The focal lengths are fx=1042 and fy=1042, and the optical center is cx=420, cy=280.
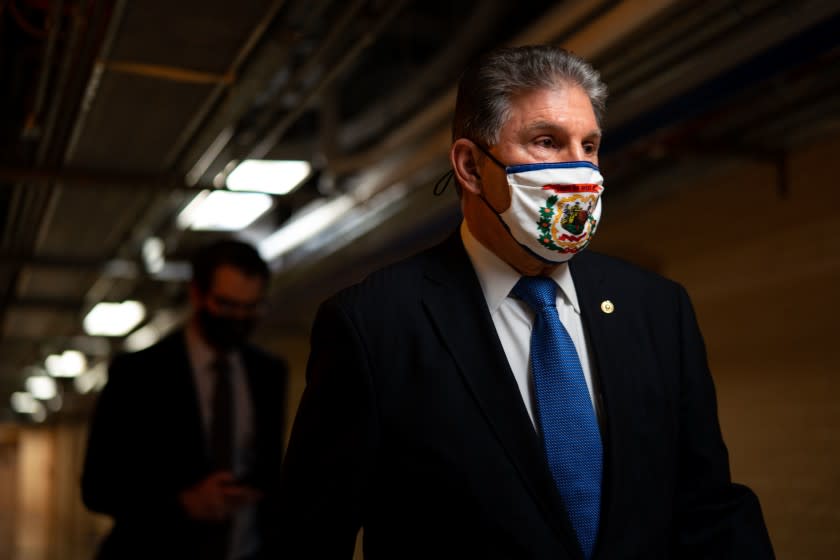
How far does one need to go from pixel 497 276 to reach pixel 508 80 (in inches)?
11.7

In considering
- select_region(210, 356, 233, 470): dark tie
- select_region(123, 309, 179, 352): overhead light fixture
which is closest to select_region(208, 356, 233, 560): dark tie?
select_region(210, 356, 233, 470): dark tie

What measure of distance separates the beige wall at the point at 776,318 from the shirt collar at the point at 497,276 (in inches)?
66.5

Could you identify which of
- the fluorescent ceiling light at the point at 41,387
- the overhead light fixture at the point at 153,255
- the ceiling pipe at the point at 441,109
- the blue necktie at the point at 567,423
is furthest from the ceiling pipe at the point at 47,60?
the fluorescent ceiling light at the point at 41,387

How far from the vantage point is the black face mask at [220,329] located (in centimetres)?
319

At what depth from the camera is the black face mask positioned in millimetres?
3193

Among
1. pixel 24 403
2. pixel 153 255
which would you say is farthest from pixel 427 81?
pixel 24 403

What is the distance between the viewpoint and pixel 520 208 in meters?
1.57

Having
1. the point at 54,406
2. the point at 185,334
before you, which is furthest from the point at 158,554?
the point at 54,406

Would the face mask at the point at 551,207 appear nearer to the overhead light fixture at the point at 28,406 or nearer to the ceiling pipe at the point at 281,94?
the ceiling pipe at the point at 281,94

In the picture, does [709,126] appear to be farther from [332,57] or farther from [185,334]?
[185,334]

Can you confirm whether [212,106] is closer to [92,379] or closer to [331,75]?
[331,75]

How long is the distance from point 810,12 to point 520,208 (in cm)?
139

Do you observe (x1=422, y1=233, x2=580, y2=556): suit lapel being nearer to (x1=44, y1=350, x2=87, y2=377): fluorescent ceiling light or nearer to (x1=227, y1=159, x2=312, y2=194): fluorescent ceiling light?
(x1=227, y1=159, x2=312, y2=194): fluorescent ceiling light

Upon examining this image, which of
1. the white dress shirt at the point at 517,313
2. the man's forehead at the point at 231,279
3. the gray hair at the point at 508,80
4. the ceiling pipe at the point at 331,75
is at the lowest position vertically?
the white dress shirt at the point at 517,313
